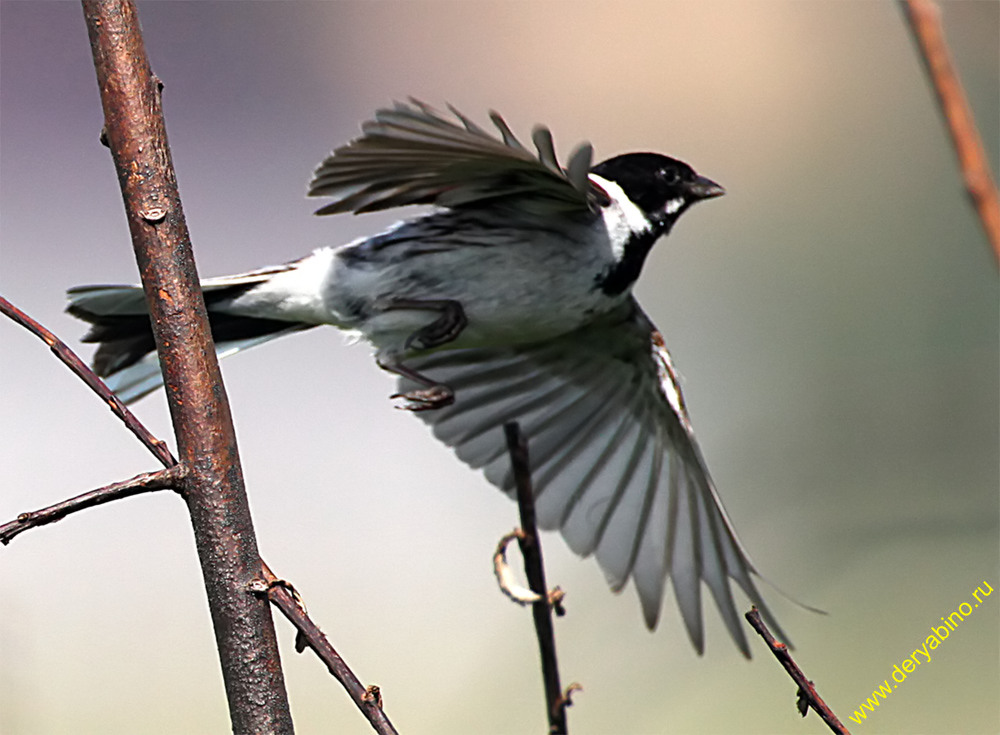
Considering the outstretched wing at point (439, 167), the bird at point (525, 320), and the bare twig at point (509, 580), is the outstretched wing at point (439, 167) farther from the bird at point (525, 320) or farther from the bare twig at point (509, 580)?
the bare twig at point (509, 580)

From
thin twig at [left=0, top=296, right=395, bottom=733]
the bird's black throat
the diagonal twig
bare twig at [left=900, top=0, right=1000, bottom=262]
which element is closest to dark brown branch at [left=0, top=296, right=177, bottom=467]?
thin twig at [left=0, top=296, right=395, bottom=733]

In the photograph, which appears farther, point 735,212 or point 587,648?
point 735,212

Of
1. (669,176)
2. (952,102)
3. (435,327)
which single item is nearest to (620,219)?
(669,176)

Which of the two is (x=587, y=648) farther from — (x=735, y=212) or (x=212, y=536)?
→ (x=735, y=212)

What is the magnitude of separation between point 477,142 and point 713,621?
4.96ft

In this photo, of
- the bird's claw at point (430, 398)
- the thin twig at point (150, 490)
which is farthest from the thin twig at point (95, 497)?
the bird's claw at point (430, 398)

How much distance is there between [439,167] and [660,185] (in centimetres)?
52

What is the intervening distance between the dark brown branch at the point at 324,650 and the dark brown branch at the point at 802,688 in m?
0.23

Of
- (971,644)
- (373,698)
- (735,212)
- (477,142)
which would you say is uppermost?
(735,212)

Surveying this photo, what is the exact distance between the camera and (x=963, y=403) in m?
2.94

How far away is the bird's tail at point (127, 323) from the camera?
152 cm

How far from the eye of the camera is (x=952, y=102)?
0.29 m

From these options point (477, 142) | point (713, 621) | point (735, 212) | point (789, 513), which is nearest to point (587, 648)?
point (713, 621)

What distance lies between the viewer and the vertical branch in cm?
74
